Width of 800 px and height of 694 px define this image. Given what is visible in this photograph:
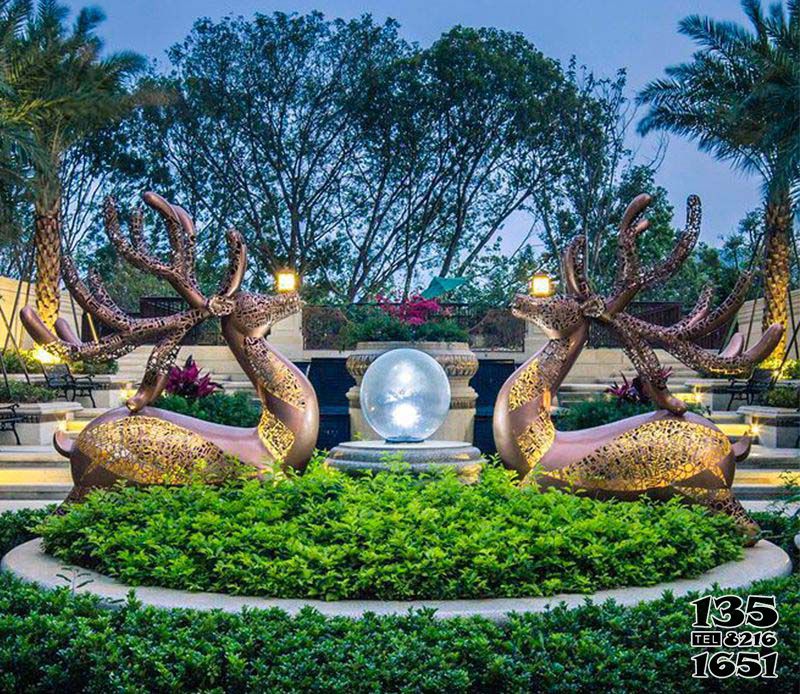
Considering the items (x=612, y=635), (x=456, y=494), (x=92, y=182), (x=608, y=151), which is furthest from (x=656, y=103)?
(x=92, y=182)

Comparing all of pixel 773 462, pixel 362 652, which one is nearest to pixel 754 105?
pixel 773 462

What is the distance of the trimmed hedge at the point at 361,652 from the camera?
374 cm

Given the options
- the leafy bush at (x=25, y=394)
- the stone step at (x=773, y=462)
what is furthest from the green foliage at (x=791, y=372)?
the leafy bush at (x=25, y=394)

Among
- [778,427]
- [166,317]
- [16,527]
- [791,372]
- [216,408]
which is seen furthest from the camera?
[791,372]

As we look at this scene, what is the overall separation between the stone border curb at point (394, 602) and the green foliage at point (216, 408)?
18.6ft

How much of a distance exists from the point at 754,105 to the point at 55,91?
593 inches

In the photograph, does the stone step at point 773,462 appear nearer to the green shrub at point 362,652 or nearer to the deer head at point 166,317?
the deer head at point 166,317

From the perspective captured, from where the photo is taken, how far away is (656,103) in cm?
2236

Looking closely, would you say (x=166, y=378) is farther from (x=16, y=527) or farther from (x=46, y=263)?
(x=46, y=263)

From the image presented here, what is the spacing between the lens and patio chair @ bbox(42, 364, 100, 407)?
54.6ft

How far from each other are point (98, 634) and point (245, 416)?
7.68m

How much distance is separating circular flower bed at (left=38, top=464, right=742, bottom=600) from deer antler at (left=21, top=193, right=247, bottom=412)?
93 centimetres

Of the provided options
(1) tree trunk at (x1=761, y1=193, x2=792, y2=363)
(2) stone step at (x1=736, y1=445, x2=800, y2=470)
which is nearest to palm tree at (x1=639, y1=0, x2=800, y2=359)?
(1) tree trunk at (x1=761, y1=193, x2=792, y2=363)

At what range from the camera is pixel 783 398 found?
15.5 metres
